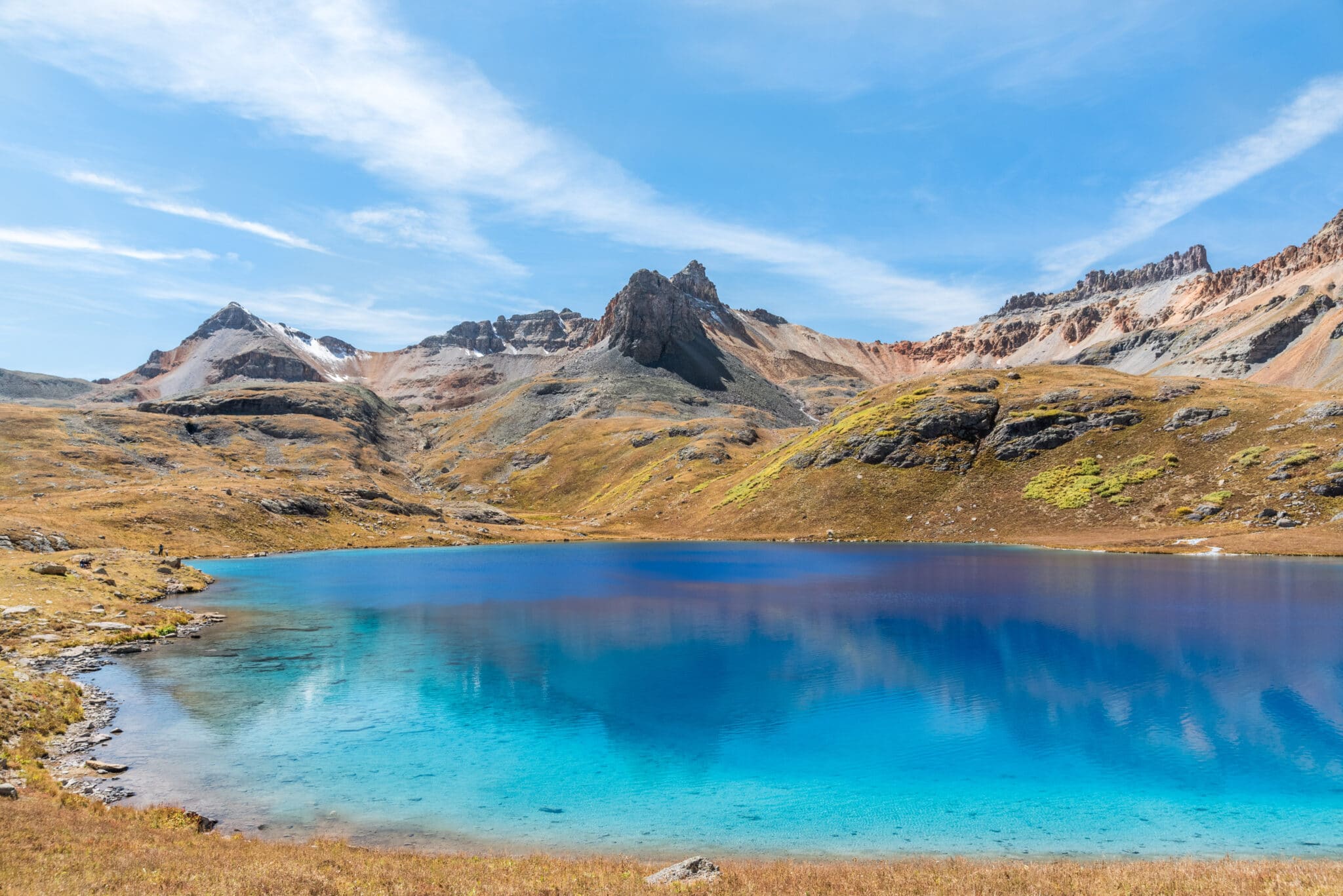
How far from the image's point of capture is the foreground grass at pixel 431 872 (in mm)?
14156

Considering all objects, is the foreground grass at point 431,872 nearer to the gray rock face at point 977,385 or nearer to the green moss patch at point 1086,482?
the green moss patch at point 1086,482

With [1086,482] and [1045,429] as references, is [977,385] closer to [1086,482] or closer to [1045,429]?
[1045,429]

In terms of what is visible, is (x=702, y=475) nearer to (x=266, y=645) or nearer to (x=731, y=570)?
(x=731, y=570)

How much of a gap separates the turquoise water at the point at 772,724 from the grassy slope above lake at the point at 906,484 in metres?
50.1

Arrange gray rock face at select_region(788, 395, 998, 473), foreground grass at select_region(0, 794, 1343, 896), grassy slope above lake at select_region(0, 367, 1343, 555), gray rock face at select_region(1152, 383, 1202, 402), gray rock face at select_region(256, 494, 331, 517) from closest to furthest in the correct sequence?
1. foreground grass at select_region(0, 794, 1343, 896)
2. grassy slope above lake at select_region(0, 367, 1343, 555)
3. gray rock face at select_region(256, 494, 331, 517)
4. gray rock face at select_region(1152, 383, 1202, 402)
5. gray rock face at select_region(788, 395, 998, 473)

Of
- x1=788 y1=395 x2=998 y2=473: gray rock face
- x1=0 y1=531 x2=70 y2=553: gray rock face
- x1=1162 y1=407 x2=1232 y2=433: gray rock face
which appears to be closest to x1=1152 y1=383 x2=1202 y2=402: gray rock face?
x1=1162 y1=407 x2=1232 y2=433: gray rock face

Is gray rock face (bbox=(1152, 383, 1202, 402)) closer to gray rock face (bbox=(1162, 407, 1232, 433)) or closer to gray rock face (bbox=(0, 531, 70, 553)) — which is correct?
gray rock face (bbox=(1162, 407, 1232, 433))

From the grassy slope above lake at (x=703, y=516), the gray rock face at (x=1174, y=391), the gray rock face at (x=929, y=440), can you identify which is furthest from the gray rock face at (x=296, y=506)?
the gray rock face at (x=1174, y=391)

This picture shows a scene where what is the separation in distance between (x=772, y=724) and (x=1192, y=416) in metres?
136

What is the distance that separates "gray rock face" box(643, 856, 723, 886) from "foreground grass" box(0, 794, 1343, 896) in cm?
40

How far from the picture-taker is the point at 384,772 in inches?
1033

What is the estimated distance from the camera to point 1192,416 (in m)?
129

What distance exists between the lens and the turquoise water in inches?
859

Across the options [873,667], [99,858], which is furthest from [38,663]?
[873,667]
